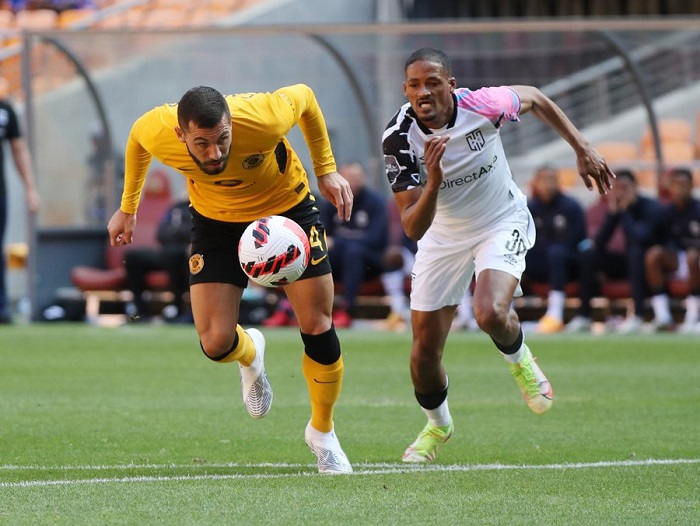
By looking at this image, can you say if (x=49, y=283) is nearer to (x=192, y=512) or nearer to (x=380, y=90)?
(x=380, y=90)

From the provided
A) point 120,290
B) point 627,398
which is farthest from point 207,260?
point 120,290

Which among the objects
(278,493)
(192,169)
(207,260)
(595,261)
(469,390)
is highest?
(192,169)

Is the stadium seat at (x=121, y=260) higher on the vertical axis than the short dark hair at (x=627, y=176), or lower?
lower

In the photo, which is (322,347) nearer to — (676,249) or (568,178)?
(676,249)

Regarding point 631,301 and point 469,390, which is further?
point 631,301

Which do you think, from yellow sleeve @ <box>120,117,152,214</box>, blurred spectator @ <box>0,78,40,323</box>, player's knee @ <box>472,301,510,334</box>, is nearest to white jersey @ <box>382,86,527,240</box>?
player's knee @ <box>472,301,510,334</box>

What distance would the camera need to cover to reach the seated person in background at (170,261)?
54.8 ft

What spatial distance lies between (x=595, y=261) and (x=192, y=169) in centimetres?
987

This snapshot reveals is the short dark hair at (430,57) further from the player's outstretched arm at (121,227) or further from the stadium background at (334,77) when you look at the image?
the stadium background at (334,77)

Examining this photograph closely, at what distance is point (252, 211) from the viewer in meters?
6.86

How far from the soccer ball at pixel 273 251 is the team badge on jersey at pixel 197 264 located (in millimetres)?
560

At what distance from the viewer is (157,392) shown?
10.1 m

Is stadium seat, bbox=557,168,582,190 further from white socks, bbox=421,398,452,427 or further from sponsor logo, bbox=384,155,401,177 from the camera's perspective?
sponsor logo, bbox=384,155,401,177

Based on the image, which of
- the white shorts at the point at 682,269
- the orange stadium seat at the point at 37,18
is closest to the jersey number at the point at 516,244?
the white shorts at the point at 682,269
